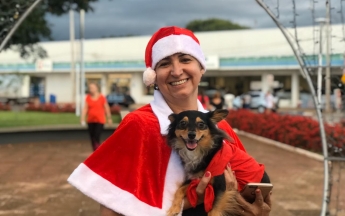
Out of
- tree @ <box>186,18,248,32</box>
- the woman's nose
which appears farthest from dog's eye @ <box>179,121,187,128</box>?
tree @ <box>186,18,248,32</box>

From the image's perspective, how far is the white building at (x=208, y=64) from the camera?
40.1 metres

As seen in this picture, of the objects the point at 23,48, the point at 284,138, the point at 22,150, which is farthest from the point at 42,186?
the point at 23,48

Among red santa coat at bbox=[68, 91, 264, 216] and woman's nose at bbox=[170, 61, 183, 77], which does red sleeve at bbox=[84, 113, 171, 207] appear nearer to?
red santa coat at bbox=[68, 91, 264, 216]

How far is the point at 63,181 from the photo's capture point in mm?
9453

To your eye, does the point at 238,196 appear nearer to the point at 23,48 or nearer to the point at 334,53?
the point at 334,53

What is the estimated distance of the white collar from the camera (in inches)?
90.1

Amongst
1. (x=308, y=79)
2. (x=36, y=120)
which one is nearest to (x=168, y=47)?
(x=308, y=79)

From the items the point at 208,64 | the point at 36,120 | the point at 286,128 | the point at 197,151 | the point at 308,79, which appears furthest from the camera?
the point at 208,64

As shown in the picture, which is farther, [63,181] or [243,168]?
[63,181]

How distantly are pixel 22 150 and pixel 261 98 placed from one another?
24.8 m

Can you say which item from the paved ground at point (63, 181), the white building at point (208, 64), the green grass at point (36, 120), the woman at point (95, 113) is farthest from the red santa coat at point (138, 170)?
the white building at point (208, 64)

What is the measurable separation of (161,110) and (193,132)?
9.8 inches

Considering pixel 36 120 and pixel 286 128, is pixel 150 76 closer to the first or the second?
pixel 286 128

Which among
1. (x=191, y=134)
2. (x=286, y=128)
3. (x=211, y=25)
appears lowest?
(x=286, y=128)
